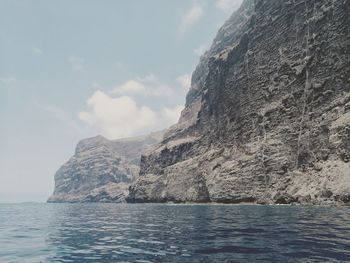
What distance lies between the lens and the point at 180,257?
52.1 ft

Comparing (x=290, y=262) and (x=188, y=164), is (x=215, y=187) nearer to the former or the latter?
(x=188, y=164)

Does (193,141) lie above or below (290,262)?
above

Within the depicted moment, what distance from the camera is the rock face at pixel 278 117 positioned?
80000 mm

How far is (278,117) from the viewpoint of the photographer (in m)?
98.3

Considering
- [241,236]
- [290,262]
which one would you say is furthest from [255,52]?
[290,262]

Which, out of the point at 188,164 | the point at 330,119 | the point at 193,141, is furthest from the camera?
the point at 193,141

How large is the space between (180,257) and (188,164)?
4647 inches

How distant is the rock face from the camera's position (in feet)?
262

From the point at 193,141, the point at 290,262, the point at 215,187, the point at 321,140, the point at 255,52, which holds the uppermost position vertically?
the point at 255,52

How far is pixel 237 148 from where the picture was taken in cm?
11125

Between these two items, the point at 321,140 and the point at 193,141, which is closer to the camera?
the point at 321,140

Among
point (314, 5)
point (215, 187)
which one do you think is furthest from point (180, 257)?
point (314, 5)

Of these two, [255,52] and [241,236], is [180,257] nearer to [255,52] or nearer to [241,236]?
[241,236]

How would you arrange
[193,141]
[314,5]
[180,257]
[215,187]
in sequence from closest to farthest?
[180,257], [314,5], [215,187], [193,141]
